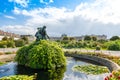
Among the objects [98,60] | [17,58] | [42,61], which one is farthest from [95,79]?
[98,60]

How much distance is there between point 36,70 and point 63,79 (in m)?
4.19

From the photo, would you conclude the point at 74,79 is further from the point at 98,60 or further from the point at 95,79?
the point at 98,60

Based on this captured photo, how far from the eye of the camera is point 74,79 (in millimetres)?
18609

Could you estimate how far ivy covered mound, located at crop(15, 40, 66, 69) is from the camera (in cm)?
2230

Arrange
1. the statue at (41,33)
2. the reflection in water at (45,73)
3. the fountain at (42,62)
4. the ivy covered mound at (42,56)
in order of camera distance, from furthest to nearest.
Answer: the statue at (41,33)
the ivy covered mound at (42,56)
the fountain at (42,62)
the reflection in water at (45,73)

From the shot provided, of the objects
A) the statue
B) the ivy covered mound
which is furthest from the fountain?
the statue

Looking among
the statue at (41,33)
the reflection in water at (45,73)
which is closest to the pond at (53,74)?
the reflection in water at (45,73)

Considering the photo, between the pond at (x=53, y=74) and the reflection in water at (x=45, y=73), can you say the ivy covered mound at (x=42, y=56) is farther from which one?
the pond at (x=53, y=74)

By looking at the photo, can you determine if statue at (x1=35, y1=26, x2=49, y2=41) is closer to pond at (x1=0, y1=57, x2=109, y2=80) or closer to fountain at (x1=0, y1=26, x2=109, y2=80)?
fountain at (x1=0, y1=26, x2=109, y2=80)

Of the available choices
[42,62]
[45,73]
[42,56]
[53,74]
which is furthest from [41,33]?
[53,74]

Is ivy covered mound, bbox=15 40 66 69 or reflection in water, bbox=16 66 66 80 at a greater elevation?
ivy covered mound, bbox=15 40 66 69

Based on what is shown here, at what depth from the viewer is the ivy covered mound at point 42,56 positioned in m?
22.3

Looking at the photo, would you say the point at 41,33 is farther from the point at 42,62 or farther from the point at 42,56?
the point at 42,62

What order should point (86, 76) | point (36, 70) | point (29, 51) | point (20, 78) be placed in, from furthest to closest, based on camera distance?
point (29, 51)
point (36, 70)
point (86, 76)
point (20, 78)
